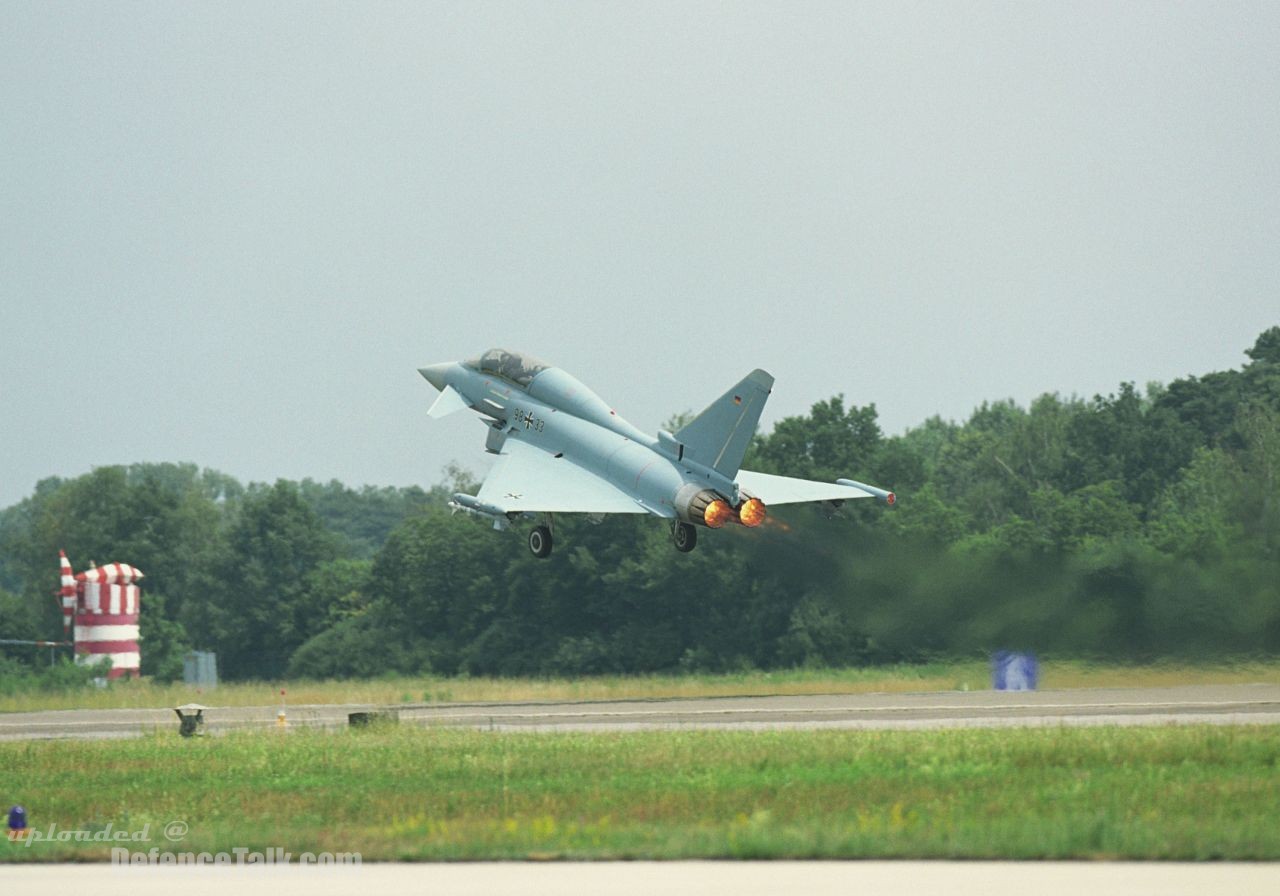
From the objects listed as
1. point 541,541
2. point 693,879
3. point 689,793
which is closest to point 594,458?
point 541,541

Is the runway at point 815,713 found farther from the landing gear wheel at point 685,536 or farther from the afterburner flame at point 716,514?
the afterburner flame at point 716,514

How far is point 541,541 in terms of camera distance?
46.6 m

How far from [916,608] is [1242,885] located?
28.6 meters

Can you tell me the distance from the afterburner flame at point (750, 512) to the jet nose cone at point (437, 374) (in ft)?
35.8

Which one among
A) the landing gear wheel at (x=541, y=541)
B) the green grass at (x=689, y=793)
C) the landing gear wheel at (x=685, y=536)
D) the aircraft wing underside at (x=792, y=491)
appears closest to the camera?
the green grass at (x=689, y=793)

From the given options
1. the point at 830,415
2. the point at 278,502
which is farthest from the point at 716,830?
the point at 278,502

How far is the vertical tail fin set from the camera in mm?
40656

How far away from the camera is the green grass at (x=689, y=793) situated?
683 inches

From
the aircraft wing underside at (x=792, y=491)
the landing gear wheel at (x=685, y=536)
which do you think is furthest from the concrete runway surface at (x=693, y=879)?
the aircraft wing underside at (x=792, y=491)

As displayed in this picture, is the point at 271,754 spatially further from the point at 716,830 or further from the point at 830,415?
the point at 830,415

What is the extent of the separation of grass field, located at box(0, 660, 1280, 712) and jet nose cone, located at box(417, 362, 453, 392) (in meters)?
9.41

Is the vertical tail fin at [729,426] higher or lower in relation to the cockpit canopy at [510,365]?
lower

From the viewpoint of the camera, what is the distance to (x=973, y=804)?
813 inches

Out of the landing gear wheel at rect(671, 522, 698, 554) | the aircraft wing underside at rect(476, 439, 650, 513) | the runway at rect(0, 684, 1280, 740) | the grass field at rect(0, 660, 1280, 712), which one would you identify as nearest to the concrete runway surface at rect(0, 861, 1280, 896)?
the runway at rect(0, 684, 1280, 740)
